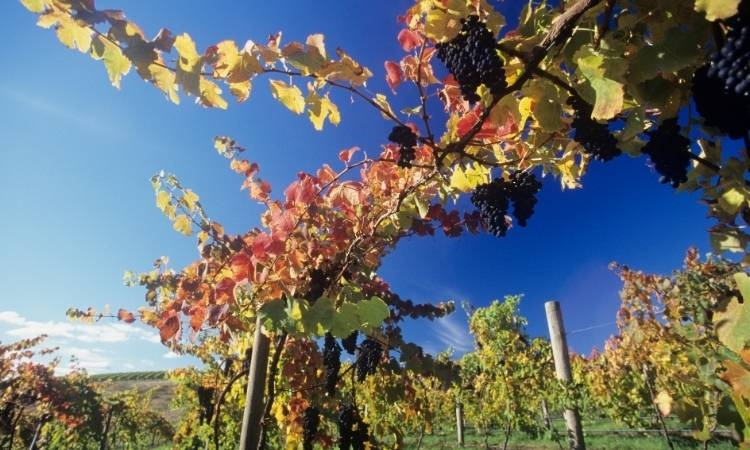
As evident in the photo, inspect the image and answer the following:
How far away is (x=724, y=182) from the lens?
1.53 m

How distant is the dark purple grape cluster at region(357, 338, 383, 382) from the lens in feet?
12.7

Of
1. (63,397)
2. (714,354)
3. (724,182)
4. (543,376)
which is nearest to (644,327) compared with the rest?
(543,376)

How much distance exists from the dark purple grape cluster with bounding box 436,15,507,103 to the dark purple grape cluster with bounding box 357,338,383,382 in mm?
2816

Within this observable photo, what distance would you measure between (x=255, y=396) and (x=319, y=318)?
811mm

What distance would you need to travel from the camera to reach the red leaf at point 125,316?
4.05m

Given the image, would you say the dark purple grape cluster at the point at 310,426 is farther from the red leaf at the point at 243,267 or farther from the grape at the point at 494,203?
the grape at the point at 494,203

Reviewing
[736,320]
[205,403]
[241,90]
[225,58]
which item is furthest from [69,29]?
[205,403]

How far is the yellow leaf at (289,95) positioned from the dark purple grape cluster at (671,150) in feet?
5.16

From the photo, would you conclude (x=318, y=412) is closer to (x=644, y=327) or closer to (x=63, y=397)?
(x=644, y=327)

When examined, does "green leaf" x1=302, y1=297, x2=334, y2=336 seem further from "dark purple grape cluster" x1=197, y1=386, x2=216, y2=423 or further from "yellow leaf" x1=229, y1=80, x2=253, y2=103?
"dark purple grape cluster" x1=197, y1=386, x2=216, y2=423

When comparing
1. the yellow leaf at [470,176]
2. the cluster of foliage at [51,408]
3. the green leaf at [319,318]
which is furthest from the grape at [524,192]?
the cluster of foliage at [51,408]

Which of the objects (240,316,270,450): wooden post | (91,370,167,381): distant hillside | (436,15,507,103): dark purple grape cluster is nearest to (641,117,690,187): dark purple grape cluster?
(436,15,507,103): dark purple grape cluster

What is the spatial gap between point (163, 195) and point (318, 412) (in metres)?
2.93

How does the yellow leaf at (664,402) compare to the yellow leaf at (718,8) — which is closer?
the yellow leaf at (718,8)
